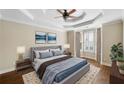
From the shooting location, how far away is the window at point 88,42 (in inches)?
219

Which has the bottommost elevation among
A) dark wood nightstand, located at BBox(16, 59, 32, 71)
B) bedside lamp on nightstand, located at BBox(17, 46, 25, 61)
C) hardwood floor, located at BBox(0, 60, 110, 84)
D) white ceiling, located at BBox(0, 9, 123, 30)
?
hardwood floor, located at BBox(0, 60, 110, 84)

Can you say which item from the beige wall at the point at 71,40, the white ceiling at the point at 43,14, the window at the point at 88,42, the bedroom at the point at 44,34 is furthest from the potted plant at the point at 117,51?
the beige wall at the point at 71,40

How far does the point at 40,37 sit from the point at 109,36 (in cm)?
328

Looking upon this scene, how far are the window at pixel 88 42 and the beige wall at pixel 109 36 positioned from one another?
1.49 meters

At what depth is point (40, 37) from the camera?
4109mm

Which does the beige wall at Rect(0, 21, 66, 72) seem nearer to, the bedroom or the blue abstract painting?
the bedroom

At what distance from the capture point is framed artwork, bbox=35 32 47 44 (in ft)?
13.0

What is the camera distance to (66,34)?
233 inches

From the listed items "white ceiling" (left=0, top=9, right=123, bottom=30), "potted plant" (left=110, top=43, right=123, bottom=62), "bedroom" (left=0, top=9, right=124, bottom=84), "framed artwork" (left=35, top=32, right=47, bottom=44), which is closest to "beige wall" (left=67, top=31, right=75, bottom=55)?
"bedroom" (left=0, top=9, right=124, bottom=84)

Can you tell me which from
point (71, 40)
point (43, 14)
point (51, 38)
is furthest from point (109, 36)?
point (43, 14)

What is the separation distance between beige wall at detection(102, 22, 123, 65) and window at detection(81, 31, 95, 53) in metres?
1.49
